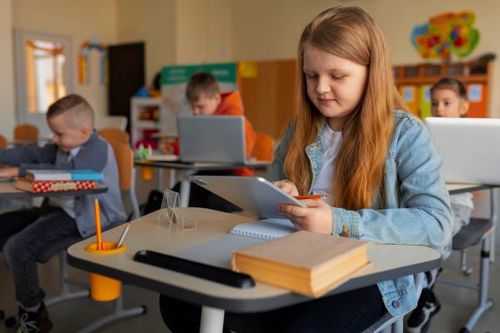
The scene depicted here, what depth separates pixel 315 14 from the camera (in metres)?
6.63

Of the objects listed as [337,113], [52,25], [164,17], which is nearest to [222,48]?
[164,17]

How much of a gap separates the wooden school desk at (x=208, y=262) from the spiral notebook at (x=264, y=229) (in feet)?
0.09

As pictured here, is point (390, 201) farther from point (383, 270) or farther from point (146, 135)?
point (146, 135)

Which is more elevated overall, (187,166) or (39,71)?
(39,71)

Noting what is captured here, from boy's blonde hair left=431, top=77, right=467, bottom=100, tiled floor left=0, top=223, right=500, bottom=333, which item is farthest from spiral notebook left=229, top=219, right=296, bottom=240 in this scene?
boy's blonde hair left=431, top=77, right=467, bottom=100

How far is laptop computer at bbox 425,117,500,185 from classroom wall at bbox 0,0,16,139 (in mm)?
5762

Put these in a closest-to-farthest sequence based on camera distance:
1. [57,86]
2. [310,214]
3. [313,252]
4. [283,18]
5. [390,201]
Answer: [313,252], [310,214], [390,201], [283,18], [57,86]

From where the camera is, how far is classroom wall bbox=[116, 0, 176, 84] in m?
7.43

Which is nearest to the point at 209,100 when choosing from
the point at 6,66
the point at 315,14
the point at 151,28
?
the point at 315,14

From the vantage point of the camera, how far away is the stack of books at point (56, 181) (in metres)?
1.55

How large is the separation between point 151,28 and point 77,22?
1115 millimetres

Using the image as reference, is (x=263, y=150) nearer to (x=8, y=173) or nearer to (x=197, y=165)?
(x=197, y=165)

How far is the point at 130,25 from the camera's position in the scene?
800cm

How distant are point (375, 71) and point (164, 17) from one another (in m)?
6.86
